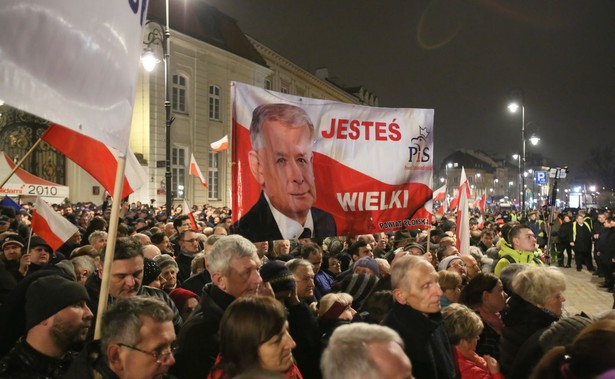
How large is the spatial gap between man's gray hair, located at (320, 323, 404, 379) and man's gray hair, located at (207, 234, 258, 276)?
4.13 ft

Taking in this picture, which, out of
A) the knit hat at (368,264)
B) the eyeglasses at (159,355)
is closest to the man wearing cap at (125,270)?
the eyeglasses at (159,355)

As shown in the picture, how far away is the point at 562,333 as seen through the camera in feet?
10.6

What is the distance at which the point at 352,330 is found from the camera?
2479 millimetres

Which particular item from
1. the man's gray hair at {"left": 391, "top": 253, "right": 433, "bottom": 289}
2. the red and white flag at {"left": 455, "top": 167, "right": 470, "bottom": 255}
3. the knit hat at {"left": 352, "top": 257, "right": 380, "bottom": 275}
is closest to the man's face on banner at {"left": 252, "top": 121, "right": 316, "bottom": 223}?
the knit hat at {"left": 352, "top": 257, "right": 380, "bottom": 275}

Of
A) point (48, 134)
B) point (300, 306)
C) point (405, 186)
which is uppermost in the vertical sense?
point (48, 134)

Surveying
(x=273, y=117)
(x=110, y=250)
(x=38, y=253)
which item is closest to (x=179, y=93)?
(x=38, y=253)

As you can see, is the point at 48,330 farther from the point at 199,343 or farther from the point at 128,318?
the point at 199,343

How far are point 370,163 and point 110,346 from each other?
412cm

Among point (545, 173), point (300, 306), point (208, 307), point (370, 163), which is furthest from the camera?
point (545, 173)

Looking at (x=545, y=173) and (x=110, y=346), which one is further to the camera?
(x=545, y=173)

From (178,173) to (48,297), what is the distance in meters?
28.5

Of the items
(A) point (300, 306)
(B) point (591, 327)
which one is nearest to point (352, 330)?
(B) point (591, 327)

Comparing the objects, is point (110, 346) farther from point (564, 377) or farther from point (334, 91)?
point (334, 91)

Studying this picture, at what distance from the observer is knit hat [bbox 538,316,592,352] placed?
3.20 metres
